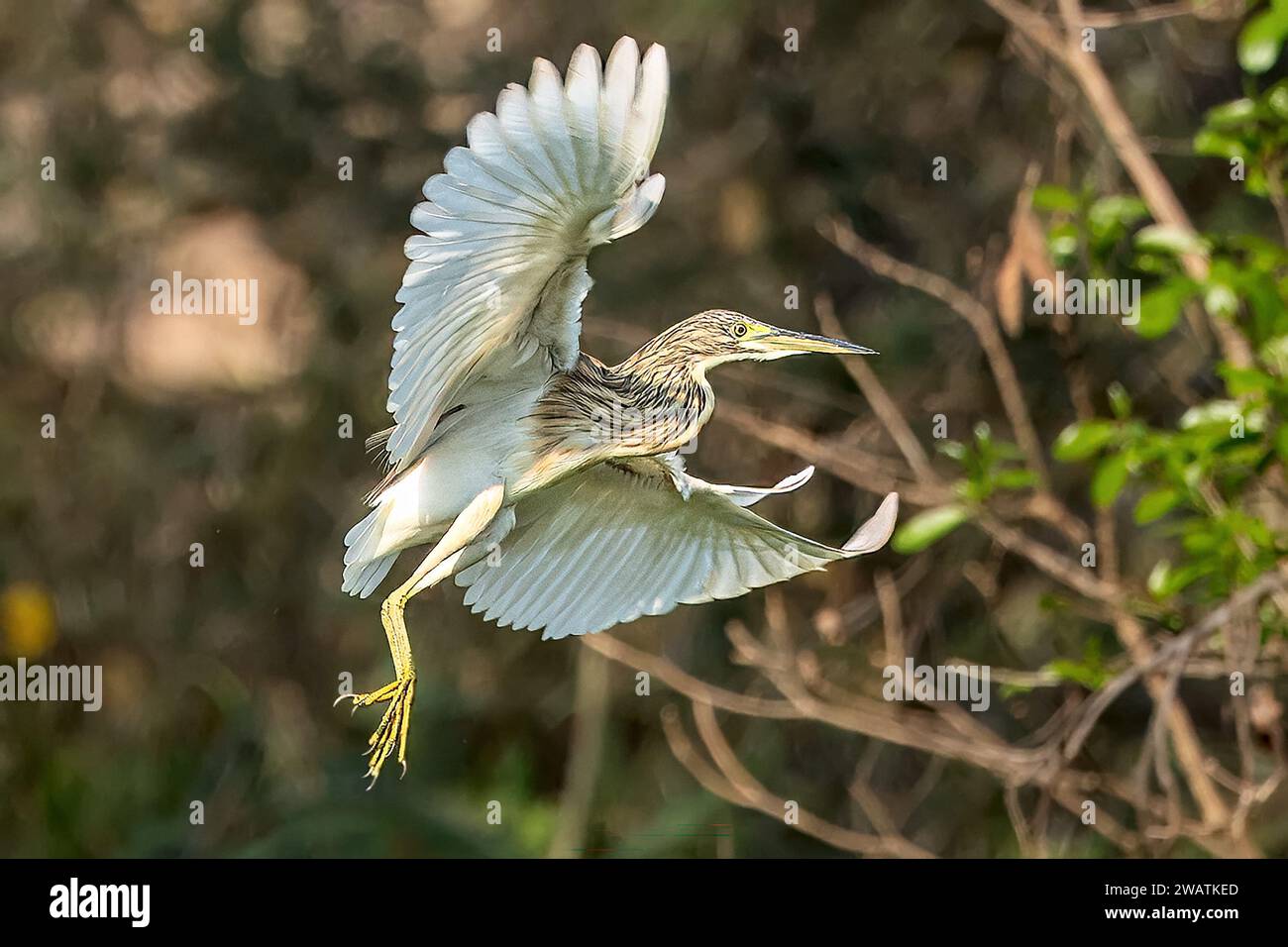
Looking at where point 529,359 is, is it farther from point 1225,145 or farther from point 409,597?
point 1225,145

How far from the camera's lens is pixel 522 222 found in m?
0.97

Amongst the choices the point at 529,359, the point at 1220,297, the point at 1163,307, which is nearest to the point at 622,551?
the point at 529,359

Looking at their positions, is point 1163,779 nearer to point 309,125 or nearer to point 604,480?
point 604,480

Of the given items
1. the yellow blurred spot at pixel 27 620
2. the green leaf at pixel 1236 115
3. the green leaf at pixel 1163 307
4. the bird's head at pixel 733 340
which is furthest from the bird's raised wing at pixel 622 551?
the yellow blurred spot at pixel 27 620

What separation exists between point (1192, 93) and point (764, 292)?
1.28 m

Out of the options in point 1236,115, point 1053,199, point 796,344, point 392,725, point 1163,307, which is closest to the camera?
point 392,725

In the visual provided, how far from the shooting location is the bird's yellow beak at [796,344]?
966mm

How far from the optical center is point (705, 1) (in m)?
4.39

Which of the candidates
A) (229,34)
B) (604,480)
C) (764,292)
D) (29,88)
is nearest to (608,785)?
(764,292)

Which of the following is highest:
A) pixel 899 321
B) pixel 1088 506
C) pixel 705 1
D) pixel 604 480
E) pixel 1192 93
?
pixel 705 1

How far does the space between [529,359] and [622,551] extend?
22cm

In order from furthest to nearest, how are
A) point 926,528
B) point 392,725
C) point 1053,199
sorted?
point 1053,199 → point 926,528 → point 392,725

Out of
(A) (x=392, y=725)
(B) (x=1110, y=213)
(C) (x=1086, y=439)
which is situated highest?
(B) (x=1110, y=213)

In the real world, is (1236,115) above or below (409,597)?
above
